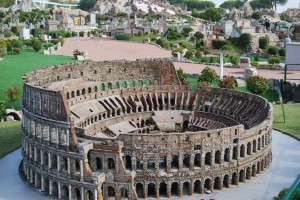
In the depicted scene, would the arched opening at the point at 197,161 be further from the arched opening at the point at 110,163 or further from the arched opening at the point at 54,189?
the arched opening at the point at 54,189

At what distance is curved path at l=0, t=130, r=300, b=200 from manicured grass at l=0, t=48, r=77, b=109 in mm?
30641

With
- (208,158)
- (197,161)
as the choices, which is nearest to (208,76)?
(208,158)

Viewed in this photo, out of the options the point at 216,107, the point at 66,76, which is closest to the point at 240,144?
the point at 216,107

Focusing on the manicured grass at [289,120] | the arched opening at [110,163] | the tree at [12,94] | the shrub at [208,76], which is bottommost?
the manicured grass at [289,120]

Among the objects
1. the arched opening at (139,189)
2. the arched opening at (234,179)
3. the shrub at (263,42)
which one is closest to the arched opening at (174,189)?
the arched opening at (139,189)

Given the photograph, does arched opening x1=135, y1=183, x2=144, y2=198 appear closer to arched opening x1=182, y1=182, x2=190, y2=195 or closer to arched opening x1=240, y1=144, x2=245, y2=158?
arched opening x1=182, y1=182, x2=190, y2=195

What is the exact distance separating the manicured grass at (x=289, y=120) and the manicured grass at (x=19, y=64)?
47.4 meters

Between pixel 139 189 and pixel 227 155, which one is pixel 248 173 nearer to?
pixel 227 155

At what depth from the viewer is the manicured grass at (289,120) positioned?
7325 centimetres

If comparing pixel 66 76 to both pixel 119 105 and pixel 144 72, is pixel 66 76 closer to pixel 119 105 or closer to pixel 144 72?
pixel 119 105

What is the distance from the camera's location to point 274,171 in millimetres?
56156

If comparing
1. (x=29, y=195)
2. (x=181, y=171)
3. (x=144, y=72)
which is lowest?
(x=29, y=195)

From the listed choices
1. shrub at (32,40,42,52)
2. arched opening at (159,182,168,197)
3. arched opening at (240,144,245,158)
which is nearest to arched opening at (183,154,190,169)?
arched opening at (159,182,168,197)

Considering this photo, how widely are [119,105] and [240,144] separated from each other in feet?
82.8
